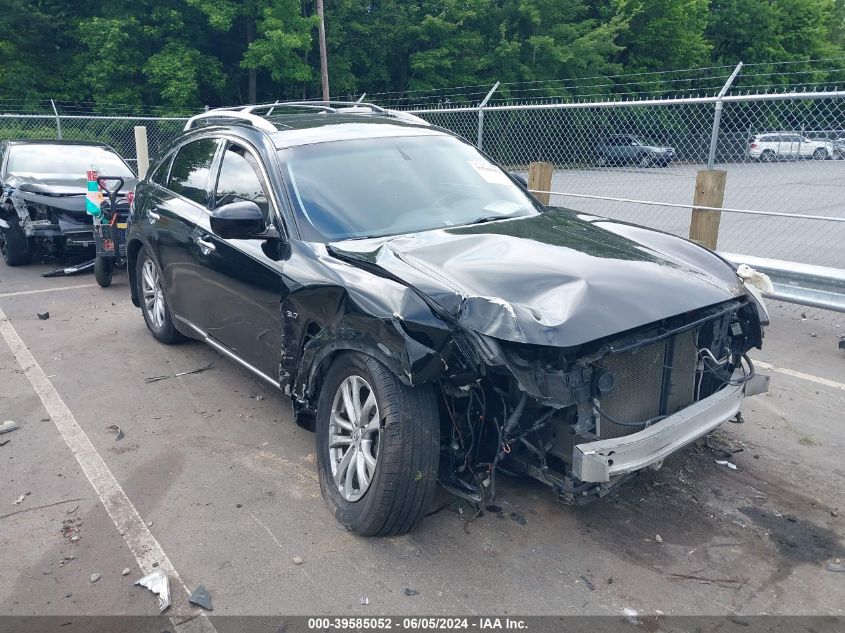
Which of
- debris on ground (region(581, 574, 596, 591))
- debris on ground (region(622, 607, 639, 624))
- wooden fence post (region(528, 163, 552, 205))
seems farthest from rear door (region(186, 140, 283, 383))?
wooden fence post (region(528, 163, 552, 205))

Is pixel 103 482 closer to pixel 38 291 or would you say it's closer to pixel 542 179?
pixel 38 291

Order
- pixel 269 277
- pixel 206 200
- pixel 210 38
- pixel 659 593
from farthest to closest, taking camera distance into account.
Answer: pixel 210 38 < pixel 206 200 < pixel 269 277 < pixel 659 593

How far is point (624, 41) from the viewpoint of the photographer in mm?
37438

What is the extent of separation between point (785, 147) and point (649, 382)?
8598 millimetres

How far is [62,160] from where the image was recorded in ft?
33.8

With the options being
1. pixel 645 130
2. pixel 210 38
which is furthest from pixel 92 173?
pixel 210 38

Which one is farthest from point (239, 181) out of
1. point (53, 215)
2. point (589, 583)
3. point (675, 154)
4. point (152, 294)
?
point (675, 154)

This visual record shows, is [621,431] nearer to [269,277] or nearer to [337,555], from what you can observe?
[337,555]

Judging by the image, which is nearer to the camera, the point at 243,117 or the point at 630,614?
the point at 630,614

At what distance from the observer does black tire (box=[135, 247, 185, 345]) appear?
585 cm

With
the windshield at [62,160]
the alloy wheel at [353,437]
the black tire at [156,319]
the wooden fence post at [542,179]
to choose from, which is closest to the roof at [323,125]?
A: the black tire at [156,319]

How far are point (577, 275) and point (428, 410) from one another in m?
0.91

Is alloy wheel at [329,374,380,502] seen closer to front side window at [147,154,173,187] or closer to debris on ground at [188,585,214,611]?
debris on ground at [188,585,214,611]

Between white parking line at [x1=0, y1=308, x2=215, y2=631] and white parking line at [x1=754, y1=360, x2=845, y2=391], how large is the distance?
4591 mm
